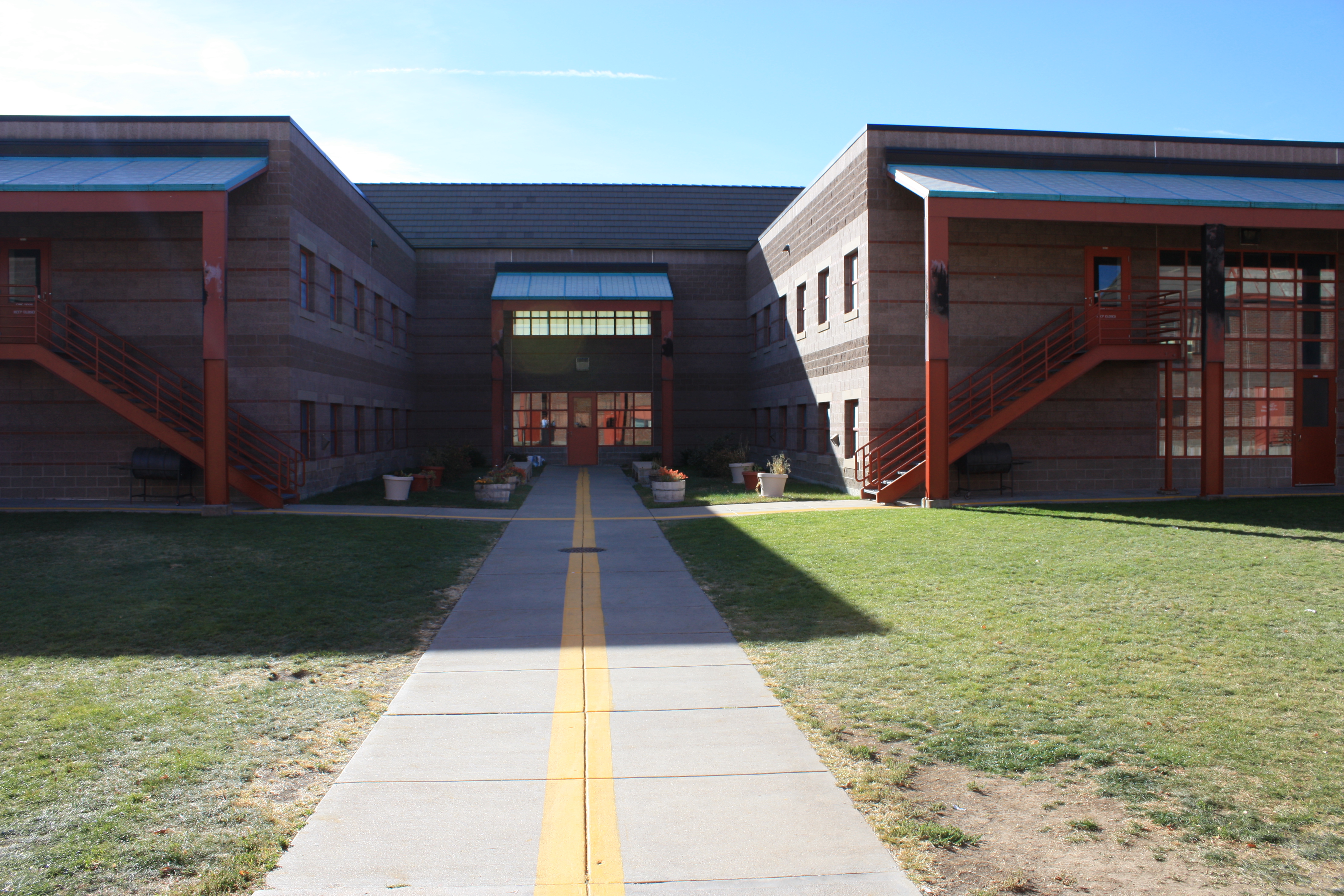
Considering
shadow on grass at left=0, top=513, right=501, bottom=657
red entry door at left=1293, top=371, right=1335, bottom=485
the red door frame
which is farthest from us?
the red door frame

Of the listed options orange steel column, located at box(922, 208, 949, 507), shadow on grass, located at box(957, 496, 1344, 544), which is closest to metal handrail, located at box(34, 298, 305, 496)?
orange steel column, located at box(922, 208, 949, 507)

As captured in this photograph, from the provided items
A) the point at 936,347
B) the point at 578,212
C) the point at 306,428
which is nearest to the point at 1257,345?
the point at 936,347

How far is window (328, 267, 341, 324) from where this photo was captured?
22.1 m

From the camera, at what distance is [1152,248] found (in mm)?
20016

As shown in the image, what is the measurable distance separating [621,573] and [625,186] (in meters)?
30.9

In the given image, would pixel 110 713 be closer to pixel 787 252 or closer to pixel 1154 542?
pixel 1154 542

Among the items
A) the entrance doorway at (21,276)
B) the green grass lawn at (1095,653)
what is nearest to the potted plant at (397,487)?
the entrance doorway at (21,276)

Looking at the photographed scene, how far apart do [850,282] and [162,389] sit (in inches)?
625

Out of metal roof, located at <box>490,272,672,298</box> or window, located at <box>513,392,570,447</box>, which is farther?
window, located at <box>513,392,570,447</box>

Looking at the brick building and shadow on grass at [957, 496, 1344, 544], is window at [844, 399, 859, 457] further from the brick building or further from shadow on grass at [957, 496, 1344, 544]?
shadow on grass at [957, 496, 1344, 544]

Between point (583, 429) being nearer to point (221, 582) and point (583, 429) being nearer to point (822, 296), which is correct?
point (822, 296)

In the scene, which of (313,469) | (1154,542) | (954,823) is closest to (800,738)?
(954,823)

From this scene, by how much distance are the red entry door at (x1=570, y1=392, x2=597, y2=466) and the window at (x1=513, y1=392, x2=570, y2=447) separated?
0.72 feet

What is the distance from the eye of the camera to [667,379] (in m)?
30.7
